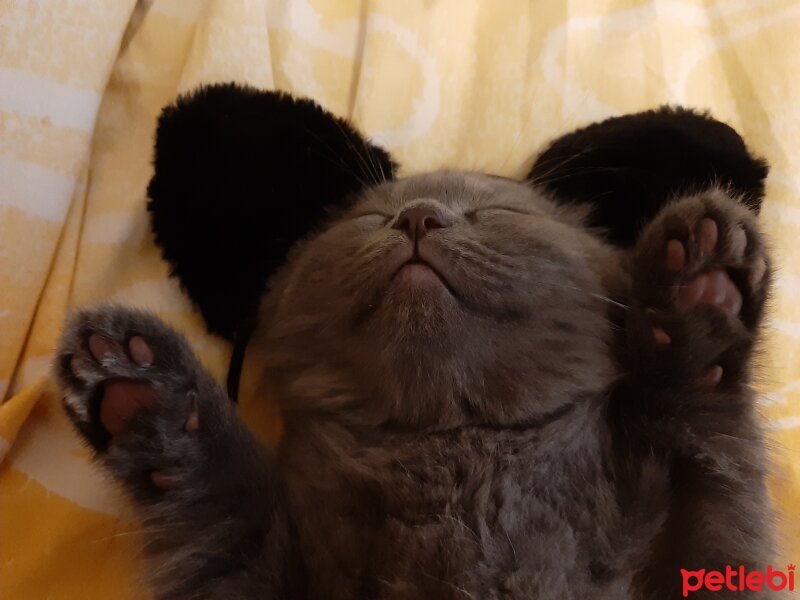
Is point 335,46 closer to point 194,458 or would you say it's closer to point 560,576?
point 194,458

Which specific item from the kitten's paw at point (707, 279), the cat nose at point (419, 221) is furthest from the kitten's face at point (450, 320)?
the kitten's paw at point (707, 279)

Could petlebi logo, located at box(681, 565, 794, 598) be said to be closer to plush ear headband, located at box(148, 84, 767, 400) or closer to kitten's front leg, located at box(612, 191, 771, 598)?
kitten's front leg, located at box(612, 191, 771, 598)

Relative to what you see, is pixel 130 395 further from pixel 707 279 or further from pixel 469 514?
pixel 707 279

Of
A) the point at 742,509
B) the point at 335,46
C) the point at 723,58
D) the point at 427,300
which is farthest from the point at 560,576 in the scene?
the point at 723,58

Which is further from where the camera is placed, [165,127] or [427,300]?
[165,127]

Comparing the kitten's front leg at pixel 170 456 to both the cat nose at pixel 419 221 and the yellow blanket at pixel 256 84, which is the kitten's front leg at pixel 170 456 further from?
the cat nose at pixel 419 221
